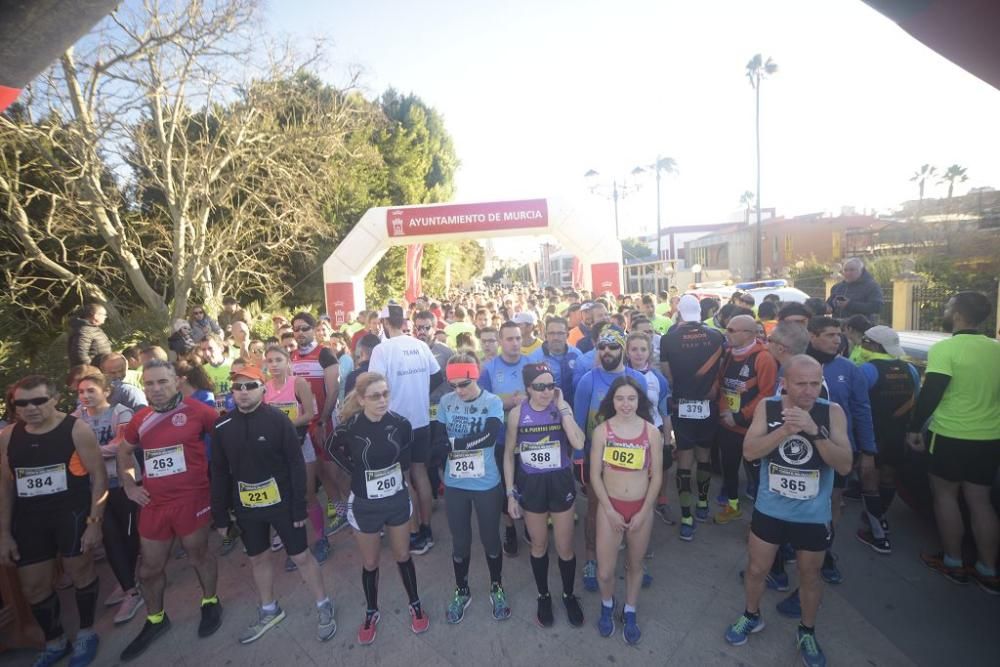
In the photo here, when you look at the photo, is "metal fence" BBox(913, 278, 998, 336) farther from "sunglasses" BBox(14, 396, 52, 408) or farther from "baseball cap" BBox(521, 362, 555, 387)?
"sunglasses" BBox(14, 396, 52, 408)

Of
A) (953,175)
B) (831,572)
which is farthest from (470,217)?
(953,175)

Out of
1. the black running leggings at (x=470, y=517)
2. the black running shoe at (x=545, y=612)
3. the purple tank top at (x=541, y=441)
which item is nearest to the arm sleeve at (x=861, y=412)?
the purple tank top at (x=541, y=441)

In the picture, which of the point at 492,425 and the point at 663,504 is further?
the point at 663,504

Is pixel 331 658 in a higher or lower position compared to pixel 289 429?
lower

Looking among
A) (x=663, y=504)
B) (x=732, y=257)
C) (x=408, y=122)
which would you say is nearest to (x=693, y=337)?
(x=663, y=504)

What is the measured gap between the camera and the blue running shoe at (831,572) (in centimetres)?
336

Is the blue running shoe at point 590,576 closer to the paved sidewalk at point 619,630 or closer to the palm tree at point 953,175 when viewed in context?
the paved sidewalk at point 619,630

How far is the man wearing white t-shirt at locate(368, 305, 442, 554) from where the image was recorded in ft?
13.1

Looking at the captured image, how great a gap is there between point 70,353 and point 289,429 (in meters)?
4.37

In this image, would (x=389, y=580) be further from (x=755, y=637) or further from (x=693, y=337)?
(x=693, y=337)

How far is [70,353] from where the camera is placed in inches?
214

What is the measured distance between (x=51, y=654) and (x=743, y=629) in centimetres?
459

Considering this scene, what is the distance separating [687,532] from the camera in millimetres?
4008

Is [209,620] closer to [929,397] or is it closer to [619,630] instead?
[619,630]
